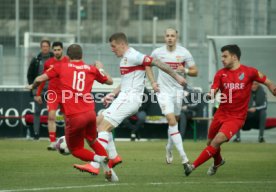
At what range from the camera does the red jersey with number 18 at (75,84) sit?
13.1 metres

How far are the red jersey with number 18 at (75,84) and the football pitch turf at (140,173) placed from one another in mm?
993

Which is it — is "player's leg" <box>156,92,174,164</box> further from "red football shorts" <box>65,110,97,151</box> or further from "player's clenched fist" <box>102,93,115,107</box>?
"red football shorts" <box>65,110,97,151</box>

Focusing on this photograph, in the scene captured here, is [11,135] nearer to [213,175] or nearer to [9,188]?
[213,175]

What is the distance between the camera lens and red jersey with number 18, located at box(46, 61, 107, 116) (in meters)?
13.1

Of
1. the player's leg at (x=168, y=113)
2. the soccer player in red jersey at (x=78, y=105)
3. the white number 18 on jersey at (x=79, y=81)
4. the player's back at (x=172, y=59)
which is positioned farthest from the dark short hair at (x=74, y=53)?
the player's back at (x=172, y=59)

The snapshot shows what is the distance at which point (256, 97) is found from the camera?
82.0 ft

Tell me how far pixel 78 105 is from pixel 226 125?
236 cm

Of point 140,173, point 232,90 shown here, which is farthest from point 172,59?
point 140,173

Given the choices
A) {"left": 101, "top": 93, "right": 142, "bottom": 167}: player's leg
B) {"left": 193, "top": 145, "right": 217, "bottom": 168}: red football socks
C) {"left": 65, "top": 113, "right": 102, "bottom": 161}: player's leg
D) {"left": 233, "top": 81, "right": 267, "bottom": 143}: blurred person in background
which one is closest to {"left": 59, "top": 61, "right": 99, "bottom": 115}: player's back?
{"left": 65, "top": 113, "right": 102, "bottom": 161}: player's leg

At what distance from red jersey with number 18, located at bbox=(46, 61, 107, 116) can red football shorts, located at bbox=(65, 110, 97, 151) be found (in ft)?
0.27

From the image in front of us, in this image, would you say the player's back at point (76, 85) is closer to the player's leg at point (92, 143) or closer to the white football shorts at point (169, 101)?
the player's leg at point (92, 143)

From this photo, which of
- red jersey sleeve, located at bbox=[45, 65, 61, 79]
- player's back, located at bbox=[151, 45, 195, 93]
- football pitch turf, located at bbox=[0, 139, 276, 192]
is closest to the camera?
football pitch turf, located at bbox=[0, 139, 276, 192]

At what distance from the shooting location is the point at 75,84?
13180 millimetres

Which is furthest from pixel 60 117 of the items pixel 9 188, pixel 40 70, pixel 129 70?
pixel 9 188
